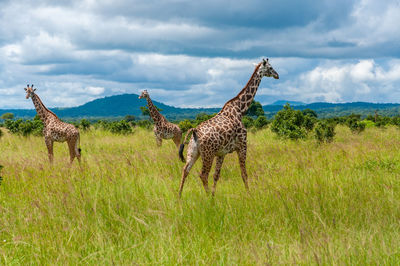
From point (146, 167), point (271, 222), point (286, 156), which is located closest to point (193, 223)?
point (271, 222)

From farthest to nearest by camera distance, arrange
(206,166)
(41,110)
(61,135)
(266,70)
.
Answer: (41,110) → (61,135) → (266,70) → (206,166)

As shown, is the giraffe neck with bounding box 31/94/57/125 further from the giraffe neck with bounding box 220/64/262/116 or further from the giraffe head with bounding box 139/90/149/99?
the giraffe neck with bounding box 220/64/262/116

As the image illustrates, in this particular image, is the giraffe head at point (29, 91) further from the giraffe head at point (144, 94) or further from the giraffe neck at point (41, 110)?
the giraffe head at point (144, 94)

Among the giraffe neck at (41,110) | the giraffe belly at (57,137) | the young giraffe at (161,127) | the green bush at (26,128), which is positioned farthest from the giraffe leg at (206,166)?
the green bush at (26,128)

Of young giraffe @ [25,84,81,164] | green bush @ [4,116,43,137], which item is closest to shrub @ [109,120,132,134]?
green bush @ [4,116,43,137]

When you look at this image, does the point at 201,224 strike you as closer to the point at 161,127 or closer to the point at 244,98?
the point at 244,98

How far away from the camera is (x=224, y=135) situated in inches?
267

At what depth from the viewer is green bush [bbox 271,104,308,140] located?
611 inches

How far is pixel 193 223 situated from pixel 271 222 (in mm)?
1031

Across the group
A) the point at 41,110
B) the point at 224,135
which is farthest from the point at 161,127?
the point at 224,135

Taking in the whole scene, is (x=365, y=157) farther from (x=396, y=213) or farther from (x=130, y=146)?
(x=130, y=146)

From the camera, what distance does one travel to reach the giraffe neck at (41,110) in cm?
1155

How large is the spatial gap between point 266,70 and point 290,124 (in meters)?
8.43

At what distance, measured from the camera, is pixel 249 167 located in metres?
8.99
